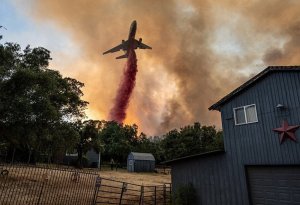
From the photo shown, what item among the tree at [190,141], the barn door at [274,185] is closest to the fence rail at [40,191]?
the barn door at [274,185]

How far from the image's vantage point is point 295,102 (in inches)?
595

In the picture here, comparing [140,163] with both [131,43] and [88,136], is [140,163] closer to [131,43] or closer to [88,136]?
[88,136]

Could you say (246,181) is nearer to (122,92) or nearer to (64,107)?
(64,107)

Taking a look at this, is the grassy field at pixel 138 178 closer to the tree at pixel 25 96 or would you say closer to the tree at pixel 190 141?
the tree at pixel 25 96

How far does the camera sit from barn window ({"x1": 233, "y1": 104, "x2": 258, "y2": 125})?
55.3 ft

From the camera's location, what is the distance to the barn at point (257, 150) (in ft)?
48.5

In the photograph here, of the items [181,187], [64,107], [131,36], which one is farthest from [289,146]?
[131,36]

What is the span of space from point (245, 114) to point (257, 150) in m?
2.64

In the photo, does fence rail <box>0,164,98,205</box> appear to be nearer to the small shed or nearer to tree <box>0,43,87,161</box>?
tree <box>0,43,87,161</box>

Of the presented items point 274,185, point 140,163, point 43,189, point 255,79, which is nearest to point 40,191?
point 43,189

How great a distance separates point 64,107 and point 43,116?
9.54 m

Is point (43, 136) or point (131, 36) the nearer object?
point (43, 136)

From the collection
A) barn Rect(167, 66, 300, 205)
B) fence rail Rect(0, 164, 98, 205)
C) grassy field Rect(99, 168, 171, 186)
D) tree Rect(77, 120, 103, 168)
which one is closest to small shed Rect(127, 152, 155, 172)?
→ tree Rect(77, 120, 103, 168)

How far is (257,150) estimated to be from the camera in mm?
16000
